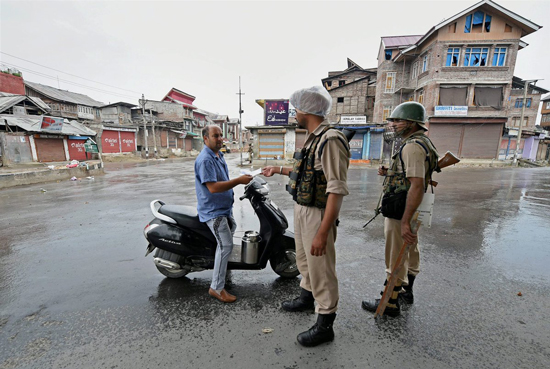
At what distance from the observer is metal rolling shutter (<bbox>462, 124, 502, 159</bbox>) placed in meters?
21.3

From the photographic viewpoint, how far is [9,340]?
2039mm

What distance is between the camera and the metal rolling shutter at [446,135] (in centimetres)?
2145

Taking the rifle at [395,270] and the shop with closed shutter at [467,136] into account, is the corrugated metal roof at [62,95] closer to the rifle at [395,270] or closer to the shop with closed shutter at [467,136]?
the rifle at [395,270]

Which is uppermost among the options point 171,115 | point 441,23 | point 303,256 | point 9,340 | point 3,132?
point 441,23

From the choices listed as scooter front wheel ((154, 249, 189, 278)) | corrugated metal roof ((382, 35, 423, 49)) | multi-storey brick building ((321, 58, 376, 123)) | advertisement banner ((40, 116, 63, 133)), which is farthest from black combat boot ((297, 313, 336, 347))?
corrugated metal roof ((382, 35, 423, 49))

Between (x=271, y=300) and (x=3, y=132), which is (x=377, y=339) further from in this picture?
(x=3, y=132)

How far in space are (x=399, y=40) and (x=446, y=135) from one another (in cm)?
1219

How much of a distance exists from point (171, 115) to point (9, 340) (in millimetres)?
43772

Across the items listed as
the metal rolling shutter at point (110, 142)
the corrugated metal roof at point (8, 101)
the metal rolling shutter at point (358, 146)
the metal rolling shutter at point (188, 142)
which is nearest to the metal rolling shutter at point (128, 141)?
the metal rolling shutter at point (110, 142)

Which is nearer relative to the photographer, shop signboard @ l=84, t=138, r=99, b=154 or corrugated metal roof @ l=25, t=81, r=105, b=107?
shop signboard @ l=84, t=138, r=99, b=154

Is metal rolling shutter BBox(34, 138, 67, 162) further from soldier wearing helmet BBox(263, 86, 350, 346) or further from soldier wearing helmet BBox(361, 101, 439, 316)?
soldier wearing helmet BBox(361, 101, 439, 316)

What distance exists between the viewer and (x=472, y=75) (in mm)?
20500

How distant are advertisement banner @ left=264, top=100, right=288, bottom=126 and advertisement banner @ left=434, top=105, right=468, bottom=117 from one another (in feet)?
41.8

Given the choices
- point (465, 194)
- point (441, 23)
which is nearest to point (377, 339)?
point (465, 194)
